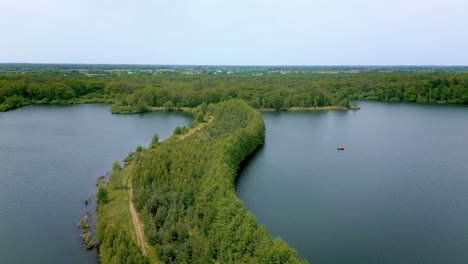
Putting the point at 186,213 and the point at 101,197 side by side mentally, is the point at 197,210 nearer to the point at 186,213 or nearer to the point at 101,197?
the point at 186,213

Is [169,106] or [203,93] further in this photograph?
[203,93]

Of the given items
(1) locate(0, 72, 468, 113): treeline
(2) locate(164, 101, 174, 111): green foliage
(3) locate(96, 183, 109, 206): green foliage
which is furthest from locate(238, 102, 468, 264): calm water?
(2) locate(164, 101, 174, 111): green foliage

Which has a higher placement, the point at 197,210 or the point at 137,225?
the point at 197,210

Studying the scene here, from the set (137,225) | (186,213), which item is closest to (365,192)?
(186,213)

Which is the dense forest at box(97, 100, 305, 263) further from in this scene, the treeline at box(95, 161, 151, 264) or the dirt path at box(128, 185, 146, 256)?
the dirt path at box(128, 185, 146, 256)

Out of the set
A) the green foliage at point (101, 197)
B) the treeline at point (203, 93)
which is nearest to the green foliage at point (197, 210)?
the green foliage at point (101, 197)

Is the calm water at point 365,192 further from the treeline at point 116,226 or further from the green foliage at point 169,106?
the green foliage at point 169,106
